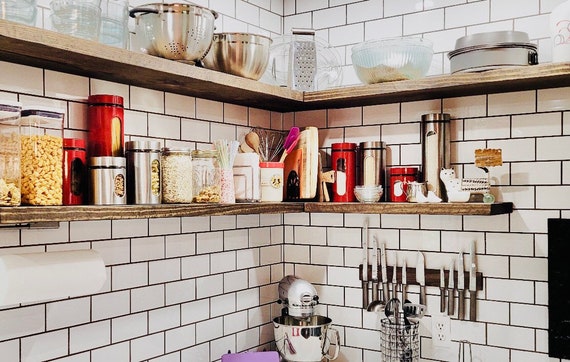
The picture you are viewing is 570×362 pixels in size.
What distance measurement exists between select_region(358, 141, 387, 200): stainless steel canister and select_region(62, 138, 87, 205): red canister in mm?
1157

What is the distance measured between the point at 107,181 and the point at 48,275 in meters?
0.30

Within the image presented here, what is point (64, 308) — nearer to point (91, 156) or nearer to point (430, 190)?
point (91, 156)

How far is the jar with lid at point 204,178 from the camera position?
6.53 ft

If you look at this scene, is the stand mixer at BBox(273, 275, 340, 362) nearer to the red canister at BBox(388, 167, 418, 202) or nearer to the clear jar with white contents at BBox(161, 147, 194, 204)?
the red canister at BBox(388, 167, 418, 202)

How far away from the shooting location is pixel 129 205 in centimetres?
171

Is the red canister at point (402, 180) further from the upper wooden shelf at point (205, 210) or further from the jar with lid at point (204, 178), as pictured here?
the jar with lid at point (204, 178)

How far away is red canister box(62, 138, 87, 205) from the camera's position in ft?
5.49

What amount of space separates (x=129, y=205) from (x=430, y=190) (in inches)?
45.8

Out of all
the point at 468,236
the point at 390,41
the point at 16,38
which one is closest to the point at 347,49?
the point at 390,41

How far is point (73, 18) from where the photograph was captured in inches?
64.8

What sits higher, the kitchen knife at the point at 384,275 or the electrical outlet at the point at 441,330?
the kitchen knife at the point at 384,275

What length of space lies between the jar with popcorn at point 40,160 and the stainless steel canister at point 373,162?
4.09ft

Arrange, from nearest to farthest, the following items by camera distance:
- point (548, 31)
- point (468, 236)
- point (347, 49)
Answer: point (548, 31) → point (468, 236) → point (347, 49)

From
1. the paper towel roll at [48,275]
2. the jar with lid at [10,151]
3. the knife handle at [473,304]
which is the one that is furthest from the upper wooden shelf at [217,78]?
the knife handle at [473,304]
